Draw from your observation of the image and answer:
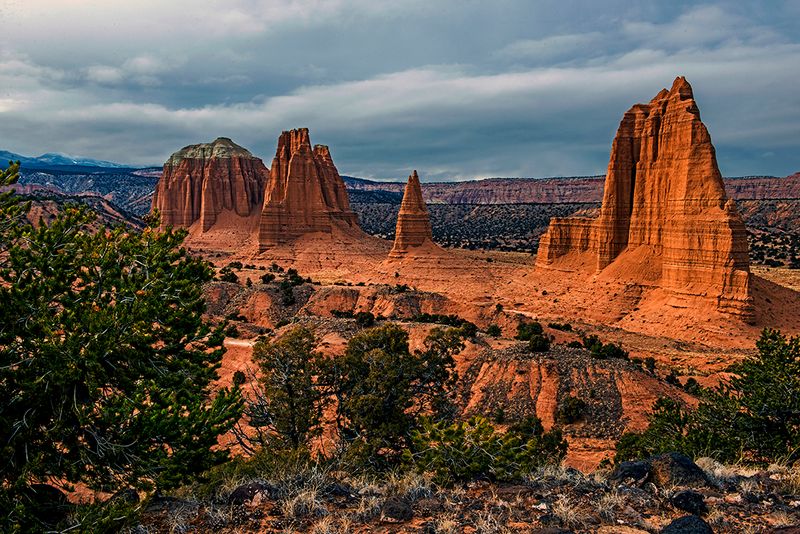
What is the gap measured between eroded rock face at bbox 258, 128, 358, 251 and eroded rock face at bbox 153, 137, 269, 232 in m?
16.8

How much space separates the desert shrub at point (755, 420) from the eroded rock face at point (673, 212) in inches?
1246

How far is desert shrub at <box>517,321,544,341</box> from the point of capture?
40500 mm

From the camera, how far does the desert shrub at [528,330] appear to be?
40500mm

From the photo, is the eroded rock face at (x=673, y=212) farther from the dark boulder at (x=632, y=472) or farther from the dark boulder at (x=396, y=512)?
the dark boulder at (x=396, y=512)

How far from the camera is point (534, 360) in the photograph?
105ft

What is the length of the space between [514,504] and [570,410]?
68.3 ft

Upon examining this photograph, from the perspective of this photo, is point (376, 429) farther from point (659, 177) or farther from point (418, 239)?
point (418, 239)

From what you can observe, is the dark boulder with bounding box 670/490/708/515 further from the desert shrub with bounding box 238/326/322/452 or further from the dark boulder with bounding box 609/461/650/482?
the desert shrub with bounding box 238/326/322/452

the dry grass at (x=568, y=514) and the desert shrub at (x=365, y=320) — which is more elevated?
the dry grass at (x=568, y=514)

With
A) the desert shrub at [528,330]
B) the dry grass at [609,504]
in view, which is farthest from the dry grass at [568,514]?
the desert shrub at [528,330]

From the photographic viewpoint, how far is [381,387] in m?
17.5

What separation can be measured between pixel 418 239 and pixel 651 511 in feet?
236

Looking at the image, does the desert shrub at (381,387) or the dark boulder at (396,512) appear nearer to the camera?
the dark boulder at (396,512)

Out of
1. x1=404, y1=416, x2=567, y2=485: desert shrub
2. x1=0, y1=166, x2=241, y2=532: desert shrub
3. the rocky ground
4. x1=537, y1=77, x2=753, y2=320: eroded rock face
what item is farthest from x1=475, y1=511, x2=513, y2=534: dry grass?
x1=537, y1=77, x2=753, y2=320: eroded rock face
